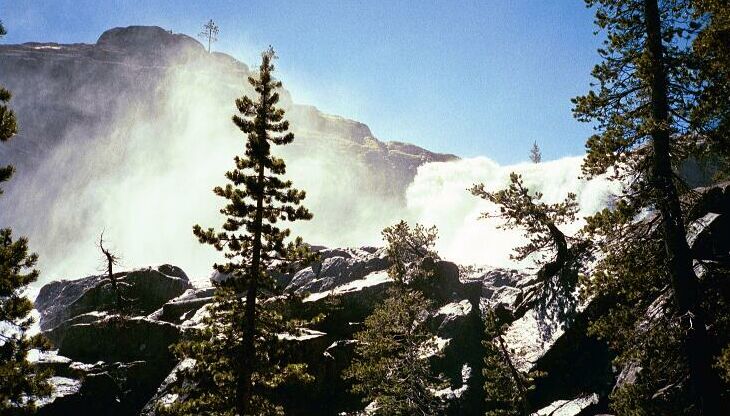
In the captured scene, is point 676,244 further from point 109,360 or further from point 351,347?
point 109,360

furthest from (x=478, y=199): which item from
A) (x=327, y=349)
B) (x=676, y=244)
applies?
(x=676, y=244)

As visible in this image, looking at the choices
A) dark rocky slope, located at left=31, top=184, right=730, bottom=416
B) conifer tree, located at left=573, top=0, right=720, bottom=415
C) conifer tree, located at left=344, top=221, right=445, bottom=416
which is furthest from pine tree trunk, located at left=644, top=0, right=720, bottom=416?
conifer tree, located at left=344, top=221, right=445, bottom=416

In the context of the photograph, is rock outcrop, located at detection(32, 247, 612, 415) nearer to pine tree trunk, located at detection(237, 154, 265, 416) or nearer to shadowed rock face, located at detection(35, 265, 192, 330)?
shadowed rock face, located at detection(35, 265, 192, 330)

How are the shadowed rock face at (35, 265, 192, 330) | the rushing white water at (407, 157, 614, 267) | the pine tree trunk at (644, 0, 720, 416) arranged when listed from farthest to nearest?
1. the rushing white water at (407, 157, 614, 267)
2. the shadowed rock face at (35, 265, 192, 330)
3. the pine tree trunk at (644, 0, 720, 416)

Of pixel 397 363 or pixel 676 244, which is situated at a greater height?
pixel 676 244

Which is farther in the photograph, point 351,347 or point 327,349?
point 327,349

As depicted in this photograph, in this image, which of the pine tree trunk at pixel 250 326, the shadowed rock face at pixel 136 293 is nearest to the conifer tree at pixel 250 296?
the pine tree trunk at pixel 250 326

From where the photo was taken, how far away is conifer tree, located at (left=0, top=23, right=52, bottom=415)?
14562mm

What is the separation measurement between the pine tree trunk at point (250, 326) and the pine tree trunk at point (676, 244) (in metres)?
12.6

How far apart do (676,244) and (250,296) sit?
1303 cm

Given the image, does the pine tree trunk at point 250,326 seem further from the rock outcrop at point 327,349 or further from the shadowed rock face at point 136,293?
the shadowed rock face at point 136,293

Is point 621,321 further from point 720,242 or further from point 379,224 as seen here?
point 379,224

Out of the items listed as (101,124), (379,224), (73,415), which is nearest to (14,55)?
(101,124)

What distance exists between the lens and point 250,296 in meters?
16.0
